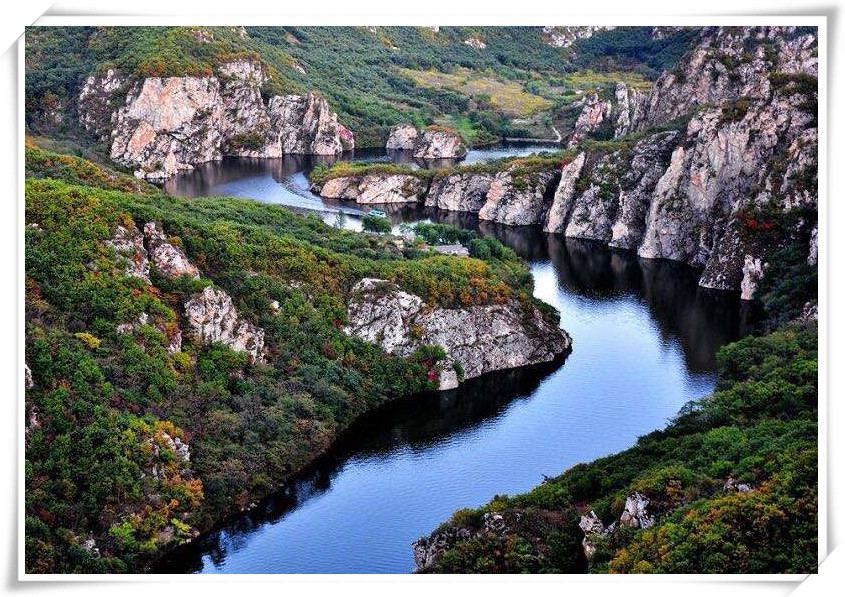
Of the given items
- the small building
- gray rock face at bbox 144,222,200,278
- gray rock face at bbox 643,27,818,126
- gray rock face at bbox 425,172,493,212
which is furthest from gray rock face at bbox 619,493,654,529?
gray rock face at bbox 425,172,493,212

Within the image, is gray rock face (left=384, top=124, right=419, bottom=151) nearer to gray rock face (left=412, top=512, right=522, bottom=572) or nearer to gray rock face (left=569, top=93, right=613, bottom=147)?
gray rock face (left=569, top=93, right=613, bottom=147)

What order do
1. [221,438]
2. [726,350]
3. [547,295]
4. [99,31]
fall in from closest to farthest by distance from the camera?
1. [221,438]
2. [726,350]
3. [547,295]
4. [99,31]

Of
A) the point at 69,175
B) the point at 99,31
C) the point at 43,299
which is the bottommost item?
the point at 43,299

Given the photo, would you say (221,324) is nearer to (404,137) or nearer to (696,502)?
(696,502)

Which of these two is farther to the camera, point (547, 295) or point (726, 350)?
point (547, 295)

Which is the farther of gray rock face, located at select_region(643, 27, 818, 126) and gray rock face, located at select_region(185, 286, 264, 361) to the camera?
gray rock face, located at select_region(643, 27, 818, 126)

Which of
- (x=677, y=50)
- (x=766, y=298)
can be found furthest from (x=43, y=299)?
(x=677, y=50)
